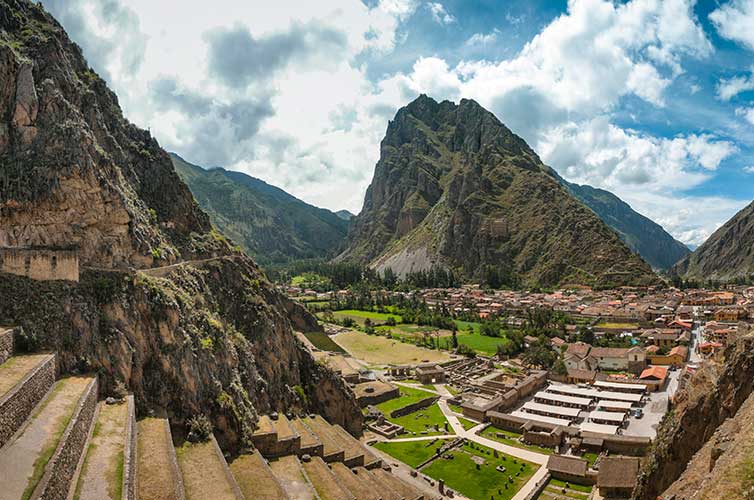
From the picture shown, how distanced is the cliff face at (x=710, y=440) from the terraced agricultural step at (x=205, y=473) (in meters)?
20.2

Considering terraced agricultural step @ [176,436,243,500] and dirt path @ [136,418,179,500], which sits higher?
dirt path @ [136,418,179,500]

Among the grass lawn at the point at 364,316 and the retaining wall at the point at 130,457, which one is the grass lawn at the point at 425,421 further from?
the grass lawn at the point at 364,316

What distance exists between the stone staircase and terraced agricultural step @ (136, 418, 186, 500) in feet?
0.15

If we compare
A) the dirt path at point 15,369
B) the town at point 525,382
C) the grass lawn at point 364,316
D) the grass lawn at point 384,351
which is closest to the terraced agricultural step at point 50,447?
the dirt path at point 15,369

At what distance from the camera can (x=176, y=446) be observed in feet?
94.1

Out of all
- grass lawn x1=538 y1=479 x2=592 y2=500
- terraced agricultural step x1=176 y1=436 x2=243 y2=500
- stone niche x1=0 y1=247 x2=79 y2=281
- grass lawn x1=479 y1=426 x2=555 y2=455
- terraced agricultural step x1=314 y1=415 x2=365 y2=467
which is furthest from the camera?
grass lawn x1=479 y1=426 x2=555 y2=455

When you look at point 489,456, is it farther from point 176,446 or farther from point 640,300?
point 640,300

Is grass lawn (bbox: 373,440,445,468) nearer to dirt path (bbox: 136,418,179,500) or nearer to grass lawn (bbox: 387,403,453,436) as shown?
grass lawn (bbox: 387,403,453,436)

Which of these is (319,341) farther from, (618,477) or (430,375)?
(618,477)

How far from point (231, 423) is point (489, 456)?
27.3m

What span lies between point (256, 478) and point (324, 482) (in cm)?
520

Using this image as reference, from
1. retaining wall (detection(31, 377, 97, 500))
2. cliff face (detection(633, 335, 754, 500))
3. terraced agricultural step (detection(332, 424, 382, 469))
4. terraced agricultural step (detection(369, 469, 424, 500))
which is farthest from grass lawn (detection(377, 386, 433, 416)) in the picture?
retaining wall (detection(31, 377, 97, 500))

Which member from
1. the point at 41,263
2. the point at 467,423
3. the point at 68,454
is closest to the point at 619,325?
the point at 467,423

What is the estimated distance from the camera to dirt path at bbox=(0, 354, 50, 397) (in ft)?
66.7
